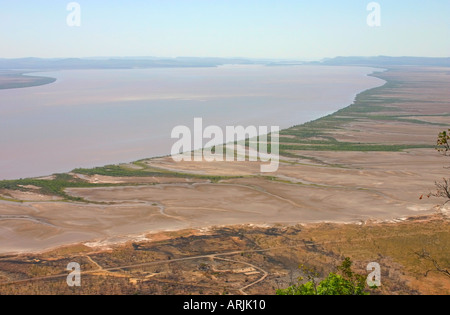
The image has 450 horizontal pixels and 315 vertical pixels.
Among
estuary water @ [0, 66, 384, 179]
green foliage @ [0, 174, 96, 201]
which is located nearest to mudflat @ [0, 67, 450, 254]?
green foliage @ [0, 174, 96, 201]

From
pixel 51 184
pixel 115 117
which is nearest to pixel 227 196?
pixel 51 184

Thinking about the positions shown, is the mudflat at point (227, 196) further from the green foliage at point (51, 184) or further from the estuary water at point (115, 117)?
the estuary water at point (115, 117)

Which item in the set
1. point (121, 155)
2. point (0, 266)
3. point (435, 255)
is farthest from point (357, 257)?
point (121, 155)

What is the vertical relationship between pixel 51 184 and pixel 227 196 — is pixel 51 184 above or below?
above

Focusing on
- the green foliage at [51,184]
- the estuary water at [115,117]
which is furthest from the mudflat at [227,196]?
the estuary water at [115,117]

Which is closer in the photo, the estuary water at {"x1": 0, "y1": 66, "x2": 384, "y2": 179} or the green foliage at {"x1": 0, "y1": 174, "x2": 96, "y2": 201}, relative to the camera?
the green foliage at {"x1": 0, "y1": 174, "x2": 96, "y2": 201}

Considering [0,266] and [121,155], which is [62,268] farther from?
[121,155]

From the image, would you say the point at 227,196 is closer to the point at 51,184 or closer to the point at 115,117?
the point at 51,184

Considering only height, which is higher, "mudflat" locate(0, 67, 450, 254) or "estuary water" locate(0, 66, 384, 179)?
"estuary water" locate(0, 66, 384, 179)

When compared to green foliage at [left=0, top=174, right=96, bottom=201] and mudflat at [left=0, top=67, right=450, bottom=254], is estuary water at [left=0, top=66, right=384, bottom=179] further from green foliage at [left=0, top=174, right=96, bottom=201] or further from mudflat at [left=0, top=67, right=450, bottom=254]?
mudflat at [left=0, top=67, right=450, bottom=254]
